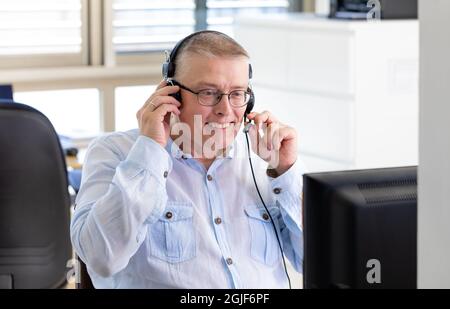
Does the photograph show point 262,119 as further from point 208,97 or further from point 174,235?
point 174,235

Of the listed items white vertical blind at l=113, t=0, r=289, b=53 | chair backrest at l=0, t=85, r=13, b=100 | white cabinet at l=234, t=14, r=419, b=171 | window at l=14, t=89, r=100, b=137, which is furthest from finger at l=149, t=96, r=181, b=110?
white vertical blind at l=113, t=0, r=289, b=53

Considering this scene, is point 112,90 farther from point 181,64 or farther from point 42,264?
point 181,64

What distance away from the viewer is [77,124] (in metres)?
5.01

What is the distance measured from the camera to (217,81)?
1923 mm

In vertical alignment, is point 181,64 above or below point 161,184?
above

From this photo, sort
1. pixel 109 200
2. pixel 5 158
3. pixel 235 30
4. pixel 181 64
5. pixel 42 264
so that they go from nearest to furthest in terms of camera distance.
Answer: pixel 109 200 → pixel 181 64 → pixel 5 158 → pixel 42 264 → pixel 235 30

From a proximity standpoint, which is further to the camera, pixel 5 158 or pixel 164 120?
pixel 5 158

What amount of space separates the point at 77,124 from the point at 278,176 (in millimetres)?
3220

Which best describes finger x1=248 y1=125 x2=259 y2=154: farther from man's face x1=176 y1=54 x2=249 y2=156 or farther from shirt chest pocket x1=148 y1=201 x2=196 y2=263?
shirt chest pocket x1=148 y1=201 x2=196 y2=263

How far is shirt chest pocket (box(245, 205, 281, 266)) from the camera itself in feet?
6.24

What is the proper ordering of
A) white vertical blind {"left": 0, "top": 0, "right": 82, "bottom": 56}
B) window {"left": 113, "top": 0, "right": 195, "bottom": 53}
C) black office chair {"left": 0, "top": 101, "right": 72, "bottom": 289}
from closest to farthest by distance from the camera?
black office chair {"left": 0, "top": 101, "right": 72, "bottom": 289} → white vertical blind {"left": 0, "top": 0, "right": 82, "bottom": 56} → window {"left": 113, "top": 0, "right": 195, "bottom": 53}
